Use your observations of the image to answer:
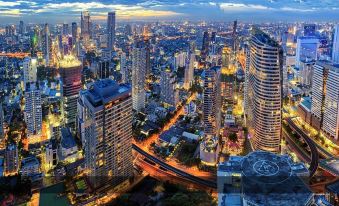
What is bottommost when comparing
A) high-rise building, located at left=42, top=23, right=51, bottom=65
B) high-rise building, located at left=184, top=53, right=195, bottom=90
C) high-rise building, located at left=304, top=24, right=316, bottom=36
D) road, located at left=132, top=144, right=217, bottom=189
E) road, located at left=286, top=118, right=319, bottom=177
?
road, located at left=132, top=144, right=217, bottom=189

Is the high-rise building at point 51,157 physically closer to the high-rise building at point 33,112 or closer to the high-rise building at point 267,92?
the high-rise building at point 33,112

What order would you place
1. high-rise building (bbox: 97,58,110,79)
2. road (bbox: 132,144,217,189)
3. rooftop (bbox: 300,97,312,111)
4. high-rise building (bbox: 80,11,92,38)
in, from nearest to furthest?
road (bbox: 132,144,217,189), rooftop (bbox: 300,97,312,111), high-rise building (bbox: 97,58,110,79), high-rise building (bbox: 80,11,92,38)

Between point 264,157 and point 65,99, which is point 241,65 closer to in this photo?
point 65,99

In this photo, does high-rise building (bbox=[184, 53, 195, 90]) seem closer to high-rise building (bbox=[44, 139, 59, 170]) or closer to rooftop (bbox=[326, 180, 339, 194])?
high-rise building (bbox=[44, 139, 59, 170])

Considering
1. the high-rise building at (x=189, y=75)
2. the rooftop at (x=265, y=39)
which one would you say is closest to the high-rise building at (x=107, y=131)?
the rooftop at (x=265, y=39)

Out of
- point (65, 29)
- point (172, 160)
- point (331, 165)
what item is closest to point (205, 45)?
point (65, 29)

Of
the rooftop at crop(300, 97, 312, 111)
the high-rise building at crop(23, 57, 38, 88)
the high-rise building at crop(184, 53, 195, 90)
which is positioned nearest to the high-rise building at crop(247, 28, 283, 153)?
the rooftop at crop(300, 97, 312, 111)
